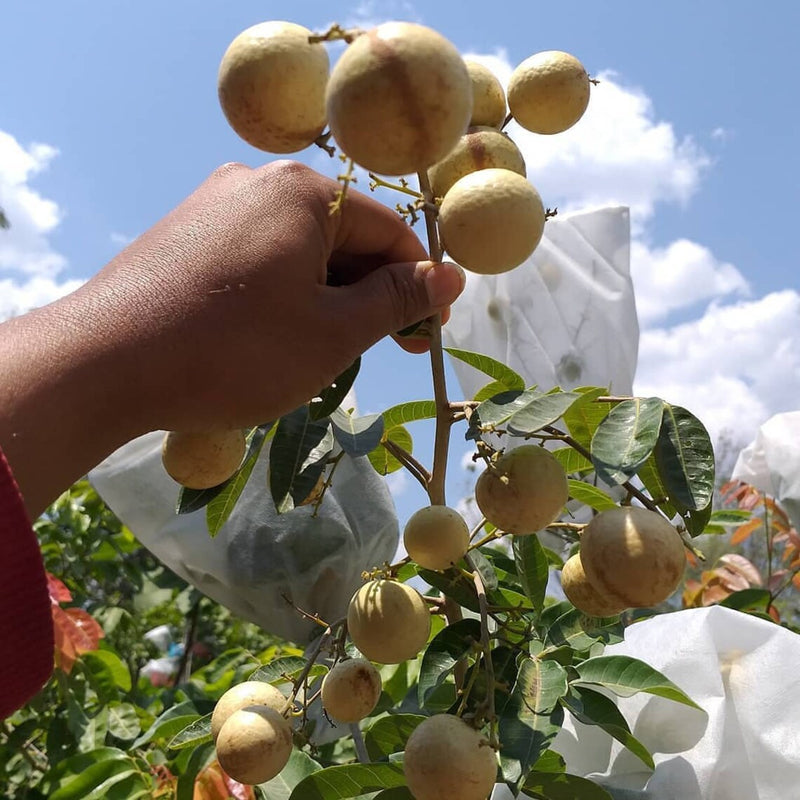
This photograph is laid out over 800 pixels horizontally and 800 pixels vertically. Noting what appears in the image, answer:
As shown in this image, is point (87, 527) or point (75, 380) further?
point (87, 527)

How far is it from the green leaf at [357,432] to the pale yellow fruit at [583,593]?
0.22 metres

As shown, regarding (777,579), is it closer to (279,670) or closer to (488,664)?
(279,670)

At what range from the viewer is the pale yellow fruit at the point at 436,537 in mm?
869

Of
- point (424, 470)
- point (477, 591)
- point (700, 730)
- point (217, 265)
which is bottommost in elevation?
point (700, 730)

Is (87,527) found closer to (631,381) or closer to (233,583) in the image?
(233,583)

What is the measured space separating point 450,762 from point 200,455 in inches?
14.5

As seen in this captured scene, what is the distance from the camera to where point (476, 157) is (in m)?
0.84

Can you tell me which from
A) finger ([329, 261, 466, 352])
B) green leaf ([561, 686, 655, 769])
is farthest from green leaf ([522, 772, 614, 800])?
finger ([329, 261, 466, 352])

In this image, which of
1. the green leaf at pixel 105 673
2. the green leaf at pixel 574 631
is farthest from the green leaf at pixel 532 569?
the green leaf at pixel 105 673

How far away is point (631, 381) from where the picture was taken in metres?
2.16

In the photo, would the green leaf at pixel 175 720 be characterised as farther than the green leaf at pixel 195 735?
Yes

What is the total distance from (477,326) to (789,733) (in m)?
1.08

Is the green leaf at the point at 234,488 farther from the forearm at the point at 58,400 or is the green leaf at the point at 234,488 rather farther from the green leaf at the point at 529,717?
the green leaf at the point at 529,717

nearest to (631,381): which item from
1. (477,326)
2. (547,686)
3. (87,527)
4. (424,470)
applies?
(477,326)
